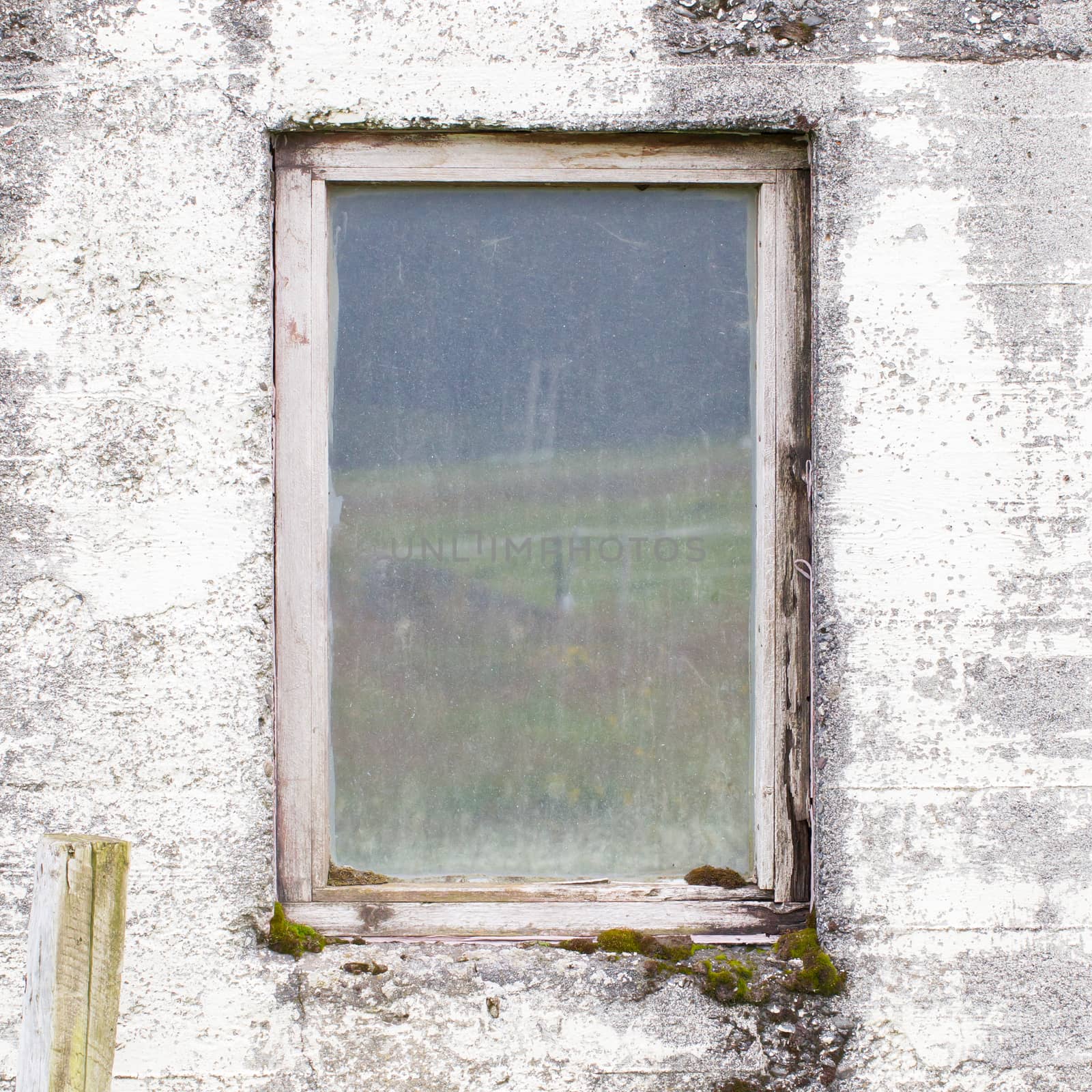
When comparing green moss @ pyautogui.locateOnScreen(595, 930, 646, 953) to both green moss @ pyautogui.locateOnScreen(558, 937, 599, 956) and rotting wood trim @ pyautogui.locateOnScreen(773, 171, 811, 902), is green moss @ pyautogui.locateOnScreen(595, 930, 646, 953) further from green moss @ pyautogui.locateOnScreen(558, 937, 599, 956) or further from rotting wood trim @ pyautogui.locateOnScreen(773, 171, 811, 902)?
rotting wood trim @ pyautogui.locateOnScreen(773, 171, 811, 902)

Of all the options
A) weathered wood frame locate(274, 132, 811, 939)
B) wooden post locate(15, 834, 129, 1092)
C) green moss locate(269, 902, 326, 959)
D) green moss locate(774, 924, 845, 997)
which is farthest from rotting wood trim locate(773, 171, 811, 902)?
wooden post locate(15, 834, 129, 1092)

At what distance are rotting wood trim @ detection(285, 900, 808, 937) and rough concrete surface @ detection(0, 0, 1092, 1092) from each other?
0.30 ft

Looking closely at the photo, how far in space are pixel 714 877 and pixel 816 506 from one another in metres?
0.81

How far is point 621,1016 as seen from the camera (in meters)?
1.86

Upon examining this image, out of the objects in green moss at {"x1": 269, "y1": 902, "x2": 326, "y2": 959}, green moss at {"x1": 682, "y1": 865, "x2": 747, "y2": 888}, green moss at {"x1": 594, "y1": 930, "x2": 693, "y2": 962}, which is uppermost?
green moss at {"x1": 682, "y1": 865, "x2": 747, "y2": 888}

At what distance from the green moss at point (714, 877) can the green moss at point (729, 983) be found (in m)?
0.18

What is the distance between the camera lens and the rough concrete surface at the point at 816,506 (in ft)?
6.09

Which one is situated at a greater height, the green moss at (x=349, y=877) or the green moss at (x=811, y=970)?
the green moss at (x=349, y=877)

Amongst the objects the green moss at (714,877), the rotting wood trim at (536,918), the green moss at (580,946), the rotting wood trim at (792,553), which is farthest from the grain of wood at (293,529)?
the rotting wood trim at (792,553)

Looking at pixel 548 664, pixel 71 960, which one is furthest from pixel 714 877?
pixel 71 960

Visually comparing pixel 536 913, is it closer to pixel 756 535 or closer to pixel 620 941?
pixel 620 941

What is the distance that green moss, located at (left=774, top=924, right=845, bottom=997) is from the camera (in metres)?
1.85

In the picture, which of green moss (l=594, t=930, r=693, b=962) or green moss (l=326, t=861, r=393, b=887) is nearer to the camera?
green moss (l=594, t=930, r=693, b=962)

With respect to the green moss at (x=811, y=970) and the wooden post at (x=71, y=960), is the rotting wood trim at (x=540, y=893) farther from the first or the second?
the wooden post at (x=71, y=960)
